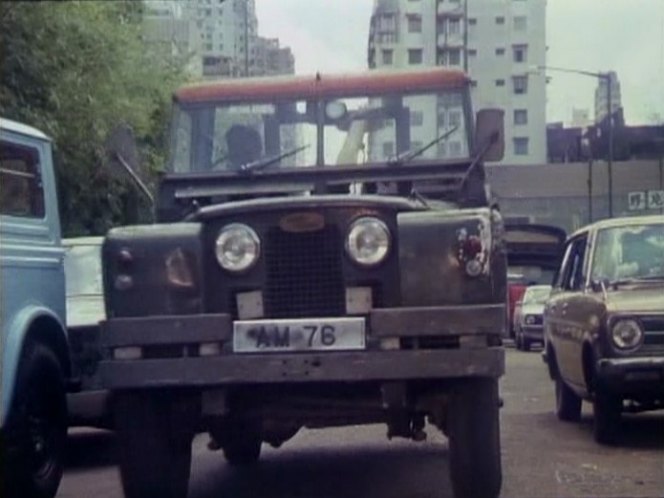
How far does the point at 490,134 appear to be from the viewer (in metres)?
9.23

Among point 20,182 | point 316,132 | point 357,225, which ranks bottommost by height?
point 357,225

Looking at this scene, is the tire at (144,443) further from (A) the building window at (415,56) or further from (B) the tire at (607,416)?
(B) the tire at (607,416)

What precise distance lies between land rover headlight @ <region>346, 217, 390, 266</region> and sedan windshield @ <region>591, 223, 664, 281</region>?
3.71 m

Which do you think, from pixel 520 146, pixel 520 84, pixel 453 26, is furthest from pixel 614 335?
pixel 453 26

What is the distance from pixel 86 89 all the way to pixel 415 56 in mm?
2554

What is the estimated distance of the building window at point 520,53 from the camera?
9.52m

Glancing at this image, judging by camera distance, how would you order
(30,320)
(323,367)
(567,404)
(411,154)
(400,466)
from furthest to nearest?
1. (567,404)
2. (400,466)
3. (411,154)
4. (30,320)
5. (323,367)

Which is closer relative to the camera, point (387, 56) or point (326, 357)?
point (326, 357)

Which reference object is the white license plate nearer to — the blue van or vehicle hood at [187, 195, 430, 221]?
vehicle hood at [187, 195, 430, 221]

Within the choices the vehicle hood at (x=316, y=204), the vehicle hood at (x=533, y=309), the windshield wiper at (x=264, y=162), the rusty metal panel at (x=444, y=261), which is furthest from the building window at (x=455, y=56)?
the vehicle hood at (x=533, y=309)

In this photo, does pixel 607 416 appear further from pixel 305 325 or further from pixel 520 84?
pixel 305 325

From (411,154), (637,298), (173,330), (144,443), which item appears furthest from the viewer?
(637,298)

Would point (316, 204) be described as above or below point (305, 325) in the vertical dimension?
above

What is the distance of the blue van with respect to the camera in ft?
27.1
